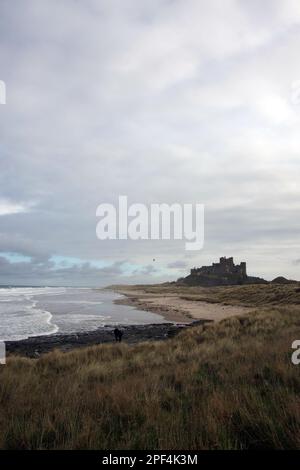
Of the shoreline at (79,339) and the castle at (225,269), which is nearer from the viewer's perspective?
the shoreline at (79,339)

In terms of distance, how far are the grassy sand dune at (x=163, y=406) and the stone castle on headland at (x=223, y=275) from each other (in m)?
126

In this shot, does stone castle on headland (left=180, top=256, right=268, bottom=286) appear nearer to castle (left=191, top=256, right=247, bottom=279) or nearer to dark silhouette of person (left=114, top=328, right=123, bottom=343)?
castle (left=191, top=256, right=247, bottom=279)

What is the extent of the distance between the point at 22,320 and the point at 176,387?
97.3 ft

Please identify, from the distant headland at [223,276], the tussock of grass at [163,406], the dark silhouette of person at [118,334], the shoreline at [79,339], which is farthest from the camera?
the distant headland at [223,276]

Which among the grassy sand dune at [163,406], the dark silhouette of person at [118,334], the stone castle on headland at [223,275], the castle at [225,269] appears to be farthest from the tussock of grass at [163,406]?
the castle at [225,269]

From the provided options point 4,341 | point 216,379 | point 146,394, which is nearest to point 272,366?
point 216,379

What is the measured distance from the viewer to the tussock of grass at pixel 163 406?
15.3 feet

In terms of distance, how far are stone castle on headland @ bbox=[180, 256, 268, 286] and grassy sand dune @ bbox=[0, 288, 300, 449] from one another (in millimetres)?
125944

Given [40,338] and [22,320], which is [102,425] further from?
[22,320]

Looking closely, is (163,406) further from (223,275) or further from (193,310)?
(223,275)

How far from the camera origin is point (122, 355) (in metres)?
14.4

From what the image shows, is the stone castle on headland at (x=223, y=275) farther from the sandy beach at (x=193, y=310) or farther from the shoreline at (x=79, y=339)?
the shoreline at (x=79, y=339)

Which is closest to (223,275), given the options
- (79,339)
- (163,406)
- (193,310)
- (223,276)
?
(223,276)

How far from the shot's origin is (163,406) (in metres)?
6.25
